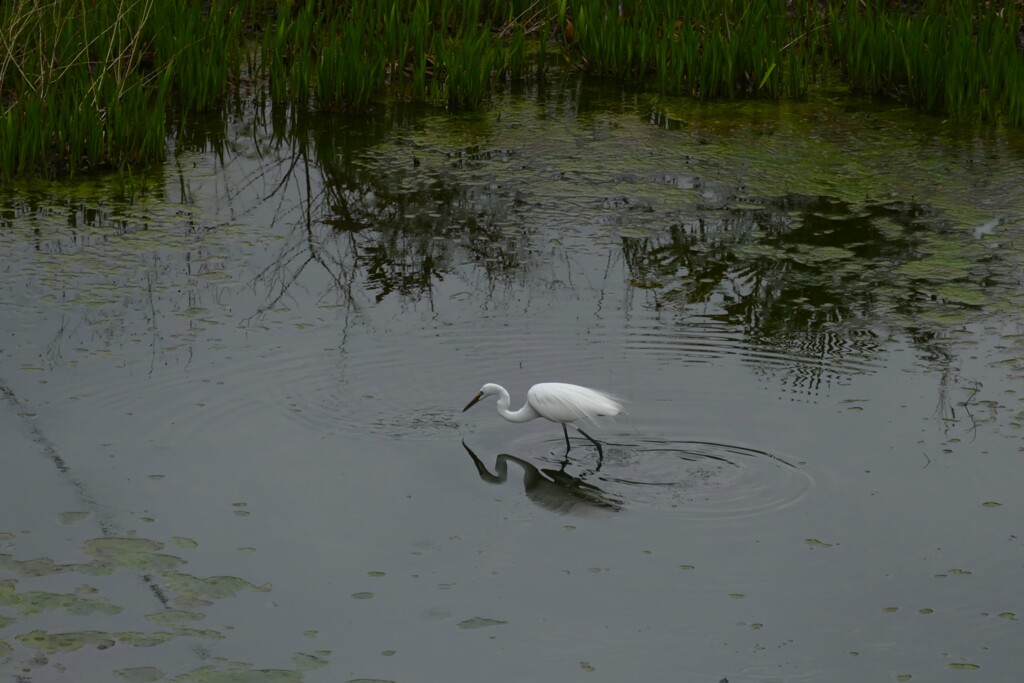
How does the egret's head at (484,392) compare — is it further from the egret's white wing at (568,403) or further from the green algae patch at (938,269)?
the green algae patch at (938,269)

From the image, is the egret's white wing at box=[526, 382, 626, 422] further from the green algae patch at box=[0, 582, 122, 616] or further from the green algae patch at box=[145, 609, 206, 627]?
the green algae patch at box=[0, 582, 122, 616]

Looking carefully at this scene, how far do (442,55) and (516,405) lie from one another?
4.66 meters

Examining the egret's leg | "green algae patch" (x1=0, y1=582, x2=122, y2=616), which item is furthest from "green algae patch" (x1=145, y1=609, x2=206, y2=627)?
the egret's leg

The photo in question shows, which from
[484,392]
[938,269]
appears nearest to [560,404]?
[484,392]

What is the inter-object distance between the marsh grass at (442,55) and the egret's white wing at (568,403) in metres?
4.11

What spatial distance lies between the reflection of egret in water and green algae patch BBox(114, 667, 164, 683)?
5.30 ft

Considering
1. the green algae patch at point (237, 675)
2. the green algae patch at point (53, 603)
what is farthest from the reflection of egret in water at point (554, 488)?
the green algae patch at point (53, 603)

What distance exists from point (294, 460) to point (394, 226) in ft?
9.20

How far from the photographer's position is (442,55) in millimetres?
9539

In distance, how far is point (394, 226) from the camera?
24.7ft

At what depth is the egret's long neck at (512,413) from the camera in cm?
518

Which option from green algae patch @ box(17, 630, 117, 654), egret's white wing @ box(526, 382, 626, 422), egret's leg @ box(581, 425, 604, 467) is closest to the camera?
green algae patch @ box(17, 630, 117, 654)

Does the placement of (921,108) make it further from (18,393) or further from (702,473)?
(18,393)

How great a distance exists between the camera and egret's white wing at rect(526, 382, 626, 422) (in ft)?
16.3
